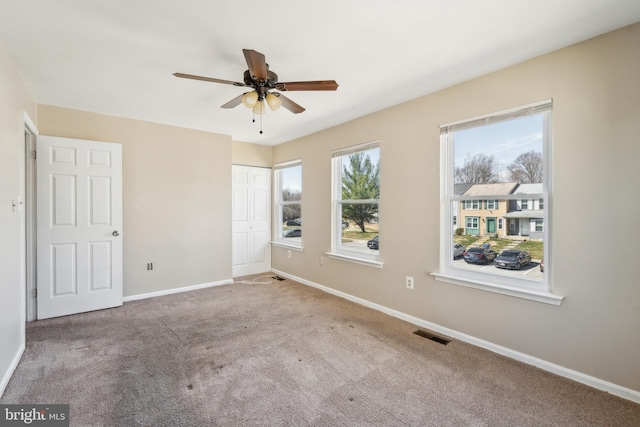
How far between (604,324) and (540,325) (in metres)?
0.37

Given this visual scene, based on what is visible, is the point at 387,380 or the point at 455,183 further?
the point at 455,183

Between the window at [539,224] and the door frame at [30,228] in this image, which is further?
the door frame at [30,228]

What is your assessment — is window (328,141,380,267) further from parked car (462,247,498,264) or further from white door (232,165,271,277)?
white door (232,165,271,277)

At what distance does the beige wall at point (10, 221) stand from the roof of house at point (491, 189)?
12.0ft

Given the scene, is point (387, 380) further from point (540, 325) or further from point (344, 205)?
point (344, 205)

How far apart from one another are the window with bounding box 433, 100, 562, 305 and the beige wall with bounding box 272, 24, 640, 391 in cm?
8

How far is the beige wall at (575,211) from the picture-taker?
6.24 feet

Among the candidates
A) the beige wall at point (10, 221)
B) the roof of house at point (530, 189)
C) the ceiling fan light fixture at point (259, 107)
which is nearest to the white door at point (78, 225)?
the beige wall at point (10, 221)

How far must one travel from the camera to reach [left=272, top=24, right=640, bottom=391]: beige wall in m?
1.90

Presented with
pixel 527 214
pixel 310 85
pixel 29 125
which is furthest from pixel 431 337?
pixel 29 125

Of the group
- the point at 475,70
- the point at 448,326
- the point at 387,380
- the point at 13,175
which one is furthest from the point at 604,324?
the point at 13,175

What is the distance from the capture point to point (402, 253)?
3.23 metres

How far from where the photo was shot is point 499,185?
8.34ft

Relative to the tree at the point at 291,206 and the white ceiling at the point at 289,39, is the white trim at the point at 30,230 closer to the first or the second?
the white ceiling at the point at 289,39
